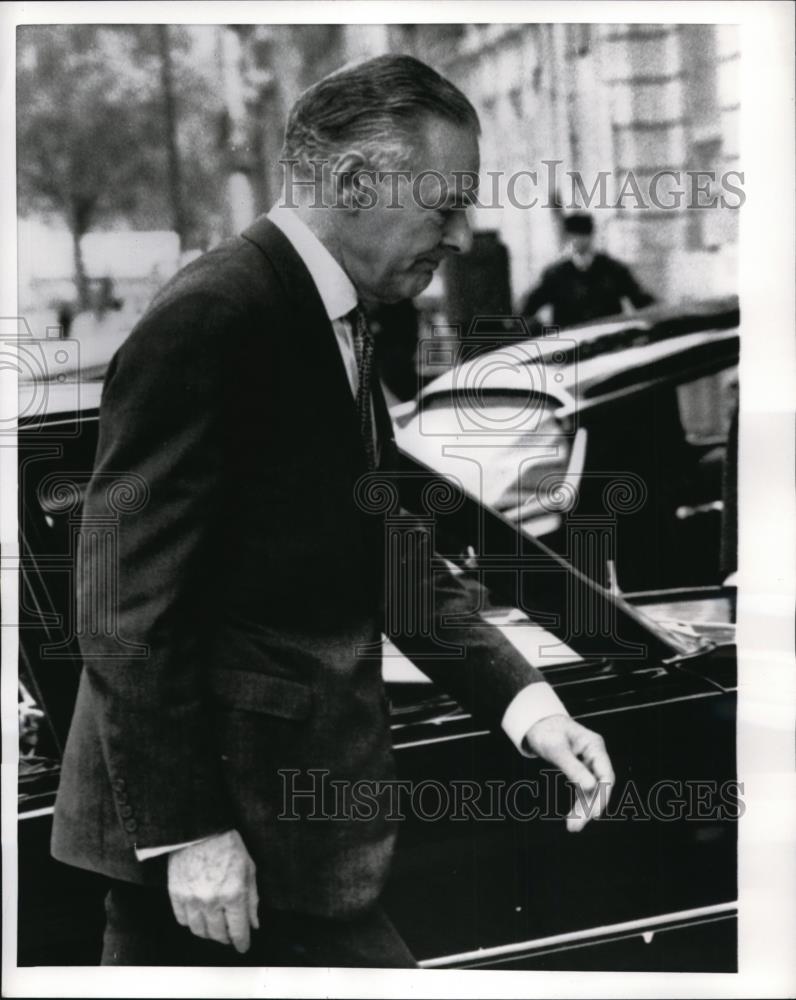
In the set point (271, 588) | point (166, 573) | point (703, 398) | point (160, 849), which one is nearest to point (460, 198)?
point (703, 398)

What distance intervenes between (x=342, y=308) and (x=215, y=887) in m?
1.27

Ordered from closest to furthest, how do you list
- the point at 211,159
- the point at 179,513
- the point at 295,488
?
the point at 179,513
the point at 295,488
the point at 211,159

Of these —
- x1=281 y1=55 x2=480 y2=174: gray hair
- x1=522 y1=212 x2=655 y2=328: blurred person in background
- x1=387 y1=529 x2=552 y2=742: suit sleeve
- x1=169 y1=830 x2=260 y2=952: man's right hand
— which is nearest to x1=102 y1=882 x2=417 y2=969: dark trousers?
x1=169 y1=830 x2=260 y2=952: man's right hand

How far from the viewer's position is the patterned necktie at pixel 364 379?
2543 millimetres

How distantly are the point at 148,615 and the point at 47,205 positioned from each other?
118 cm

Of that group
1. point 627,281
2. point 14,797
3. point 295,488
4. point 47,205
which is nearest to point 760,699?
point 627,281

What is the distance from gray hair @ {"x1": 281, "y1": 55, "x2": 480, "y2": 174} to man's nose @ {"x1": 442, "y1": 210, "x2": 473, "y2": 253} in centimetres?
19

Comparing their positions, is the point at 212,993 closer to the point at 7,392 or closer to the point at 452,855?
the point at 452,855

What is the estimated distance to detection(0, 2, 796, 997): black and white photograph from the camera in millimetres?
2611

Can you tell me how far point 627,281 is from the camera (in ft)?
Result: 8.81

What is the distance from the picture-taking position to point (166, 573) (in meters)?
2.12

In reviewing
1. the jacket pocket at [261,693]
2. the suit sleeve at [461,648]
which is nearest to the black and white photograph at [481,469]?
the suit sleeve at [461,648]

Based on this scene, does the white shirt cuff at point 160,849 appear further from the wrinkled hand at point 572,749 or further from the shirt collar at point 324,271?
the shirt collar at point 324,271

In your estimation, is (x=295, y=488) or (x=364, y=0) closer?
(x=295, y=488)
